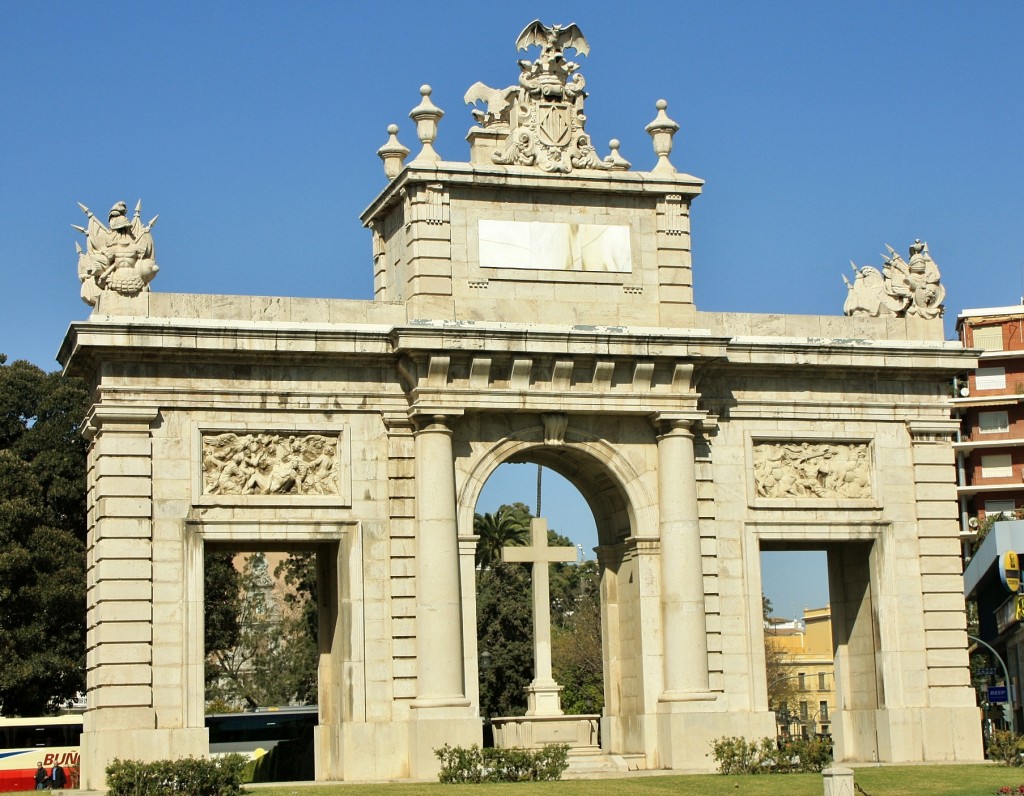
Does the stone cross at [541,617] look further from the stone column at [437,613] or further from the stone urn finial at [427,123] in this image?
the stone urn finial at [427,123]

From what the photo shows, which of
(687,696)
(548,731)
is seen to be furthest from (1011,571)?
(548,731)

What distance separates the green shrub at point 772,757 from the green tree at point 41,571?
23.9 meters

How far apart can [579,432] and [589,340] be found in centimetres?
179

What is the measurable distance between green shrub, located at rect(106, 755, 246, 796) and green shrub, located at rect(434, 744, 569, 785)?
12.6 feet

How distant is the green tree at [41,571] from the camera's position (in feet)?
153

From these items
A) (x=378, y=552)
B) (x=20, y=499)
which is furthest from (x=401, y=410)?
(x=20, y=499)

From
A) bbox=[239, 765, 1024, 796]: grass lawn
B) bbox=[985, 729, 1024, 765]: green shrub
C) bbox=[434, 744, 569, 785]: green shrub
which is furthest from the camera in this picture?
bbox=[985, 729, 1024, 765]: green shrub

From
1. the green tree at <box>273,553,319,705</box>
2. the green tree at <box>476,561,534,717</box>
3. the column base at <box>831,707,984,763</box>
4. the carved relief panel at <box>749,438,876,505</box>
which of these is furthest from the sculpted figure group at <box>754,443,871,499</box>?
the green tree at <box>476,561,534,717</box>

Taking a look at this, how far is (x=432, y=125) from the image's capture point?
30578mm

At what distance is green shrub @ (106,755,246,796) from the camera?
78.5 ft

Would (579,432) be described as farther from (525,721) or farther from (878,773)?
(878,773)

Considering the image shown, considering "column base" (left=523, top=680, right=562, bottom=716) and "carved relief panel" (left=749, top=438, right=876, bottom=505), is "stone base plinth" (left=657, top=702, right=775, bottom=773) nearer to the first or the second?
"column base" (left=523, top=680, right=562, bottom=716)

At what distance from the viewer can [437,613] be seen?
29.1m

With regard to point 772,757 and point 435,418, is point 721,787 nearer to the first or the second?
point 772,757
